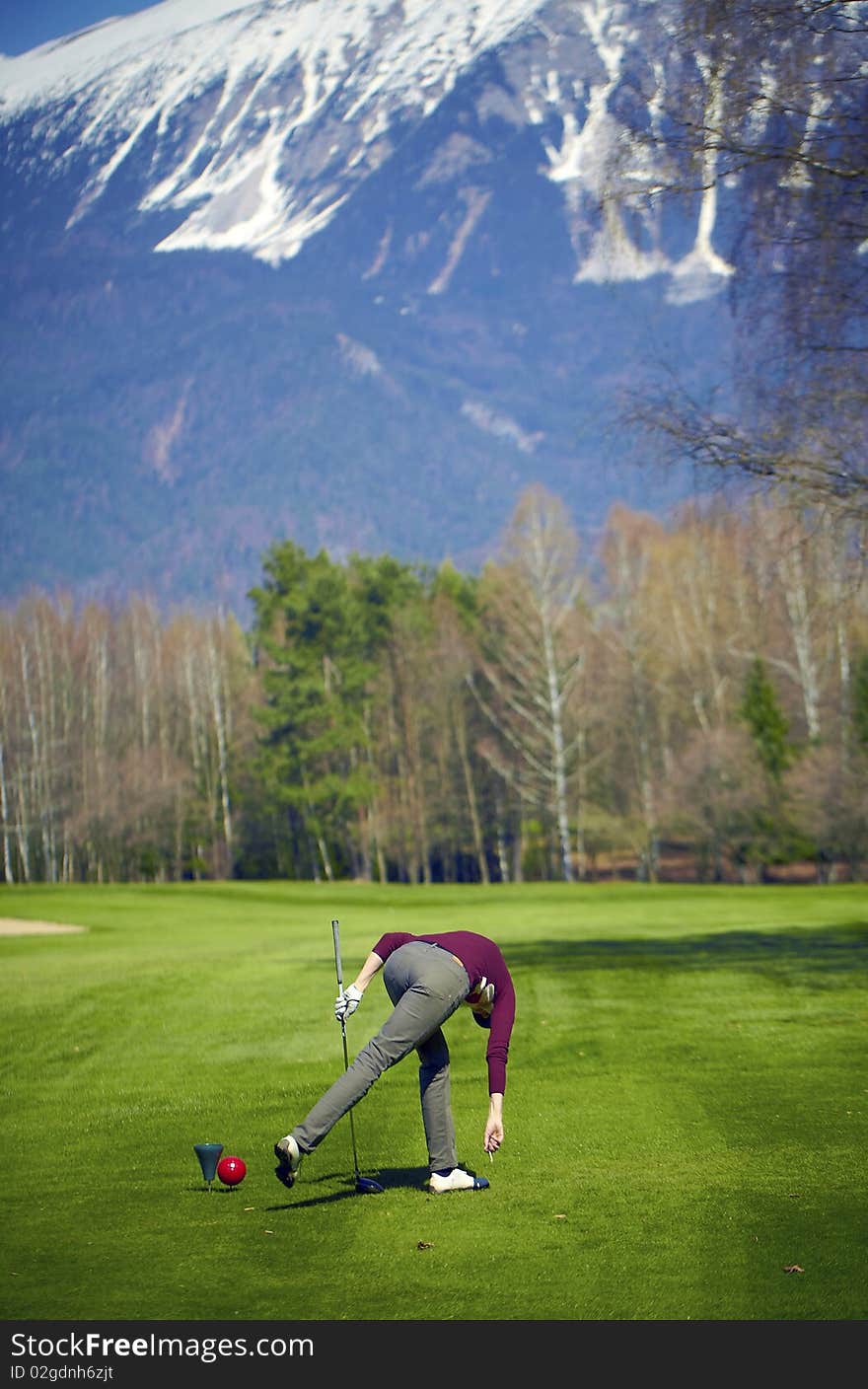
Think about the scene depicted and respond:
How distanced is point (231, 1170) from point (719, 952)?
45.8 ft

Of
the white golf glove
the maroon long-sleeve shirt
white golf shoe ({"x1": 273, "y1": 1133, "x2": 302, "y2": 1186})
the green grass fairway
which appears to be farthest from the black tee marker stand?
the maroon long-sleeve shirt

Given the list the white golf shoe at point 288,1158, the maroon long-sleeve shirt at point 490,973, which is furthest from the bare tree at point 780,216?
the white golf shoe at point 288,1158

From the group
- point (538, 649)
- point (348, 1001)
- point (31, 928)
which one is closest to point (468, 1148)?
point (348, 1001)

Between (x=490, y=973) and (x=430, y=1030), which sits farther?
(x=490, y=973)

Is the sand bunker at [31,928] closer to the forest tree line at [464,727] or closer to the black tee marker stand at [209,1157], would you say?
the black tee marker stand at [209,1157]

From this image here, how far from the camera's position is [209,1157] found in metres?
8.57

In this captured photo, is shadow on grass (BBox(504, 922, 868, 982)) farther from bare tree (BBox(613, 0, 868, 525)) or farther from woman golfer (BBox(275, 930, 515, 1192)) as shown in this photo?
woman golfer (BBox(275, 930, 515, 1192))

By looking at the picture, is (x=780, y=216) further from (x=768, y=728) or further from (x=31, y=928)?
(x=768, y=728)

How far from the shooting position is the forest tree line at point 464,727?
188ft

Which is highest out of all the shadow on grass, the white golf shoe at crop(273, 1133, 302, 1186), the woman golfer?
the woman golfer

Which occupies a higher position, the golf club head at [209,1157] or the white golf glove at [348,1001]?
the white golf glove at [348,1001]

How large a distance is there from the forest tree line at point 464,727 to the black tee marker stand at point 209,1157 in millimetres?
43840

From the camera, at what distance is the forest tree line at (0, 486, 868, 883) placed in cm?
5716

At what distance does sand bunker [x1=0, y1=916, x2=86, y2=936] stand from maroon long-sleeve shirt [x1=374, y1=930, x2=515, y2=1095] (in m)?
24.4
